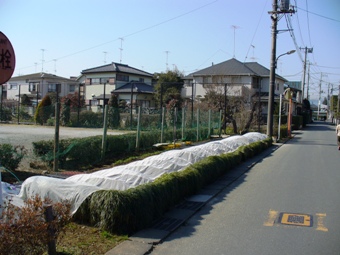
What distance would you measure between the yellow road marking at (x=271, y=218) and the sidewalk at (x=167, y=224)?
4.27ft

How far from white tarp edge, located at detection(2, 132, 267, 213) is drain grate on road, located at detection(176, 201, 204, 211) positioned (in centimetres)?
77

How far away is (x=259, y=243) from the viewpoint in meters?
5.22

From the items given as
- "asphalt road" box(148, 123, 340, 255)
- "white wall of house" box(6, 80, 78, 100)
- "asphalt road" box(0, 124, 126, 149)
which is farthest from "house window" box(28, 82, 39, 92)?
"asphalt road" box(148, 123, 340, 255)

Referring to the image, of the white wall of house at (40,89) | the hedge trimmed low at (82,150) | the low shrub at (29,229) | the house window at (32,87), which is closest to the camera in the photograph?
the low shrub at (29,229)

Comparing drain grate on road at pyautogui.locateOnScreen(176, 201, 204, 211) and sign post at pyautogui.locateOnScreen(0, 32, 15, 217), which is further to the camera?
drain grate on road at pyautogui.locateOnScreen(176, 201, 204, 211)

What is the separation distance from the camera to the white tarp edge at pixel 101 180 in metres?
5.63

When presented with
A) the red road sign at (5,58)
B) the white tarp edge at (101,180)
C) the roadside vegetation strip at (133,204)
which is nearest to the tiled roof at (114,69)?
the white tarp edge at (101,180)

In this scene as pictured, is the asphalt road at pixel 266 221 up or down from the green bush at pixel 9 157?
down

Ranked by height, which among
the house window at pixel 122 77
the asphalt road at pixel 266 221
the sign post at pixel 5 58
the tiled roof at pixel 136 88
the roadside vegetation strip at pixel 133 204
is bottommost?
the asphalt road at pixel 266 221

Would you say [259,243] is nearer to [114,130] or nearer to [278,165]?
[278,165]

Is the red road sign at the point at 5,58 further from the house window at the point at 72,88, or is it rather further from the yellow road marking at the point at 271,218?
Result: the house window at the point at 72,88

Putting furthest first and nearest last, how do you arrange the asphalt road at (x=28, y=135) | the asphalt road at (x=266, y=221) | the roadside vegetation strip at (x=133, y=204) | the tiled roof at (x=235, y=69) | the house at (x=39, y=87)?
the house at (x=39, y=87)
the tiled roof at (x=235, y=69)
the asphalt road at (x=28, y=135)
the roadside vegetation strip at (x=133, y=204)
the asphalt road at (x=266, y=221)

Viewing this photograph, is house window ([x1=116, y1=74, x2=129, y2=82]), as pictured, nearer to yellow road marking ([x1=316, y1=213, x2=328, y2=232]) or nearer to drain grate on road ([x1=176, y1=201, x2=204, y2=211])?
drain grate on road ([x1=176, y1=201, x2=204, y2=211])

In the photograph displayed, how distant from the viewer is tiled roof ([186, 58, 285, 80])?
4381cm
